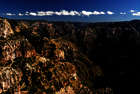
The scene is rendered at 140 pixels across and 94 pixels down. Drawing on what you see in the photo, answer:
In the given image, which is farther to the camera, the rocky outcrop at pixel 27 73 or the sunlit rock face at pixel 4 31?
the sunlit rock face at pixel 4 31

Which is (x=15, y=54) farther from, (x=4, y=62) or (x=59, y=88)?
(x=59, y=88)

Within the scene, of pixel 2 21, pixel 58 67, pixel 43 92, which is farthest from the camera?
pixel 2 21

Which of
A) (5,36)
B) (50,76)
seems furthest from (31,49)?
(50,76)

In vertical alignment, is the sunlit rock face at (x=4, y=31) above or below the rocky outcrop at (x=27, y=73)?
above

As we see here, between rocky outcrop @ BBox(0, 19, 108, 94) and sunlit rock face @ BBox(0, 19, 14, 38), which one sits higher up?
sunlit rock face @ BBox(0, 19, 14, 38)

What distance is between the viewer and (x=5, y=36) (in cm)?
17012

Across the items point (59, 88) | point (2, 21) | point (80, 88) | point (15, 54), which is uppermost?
point (2, 21)

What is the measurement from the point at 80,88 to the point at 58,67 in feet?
125

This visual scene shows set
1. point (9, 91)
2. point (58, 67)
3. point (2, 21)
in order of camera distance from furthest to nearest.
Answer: point (2, 21) → point (58, 67) → point (9, 91)

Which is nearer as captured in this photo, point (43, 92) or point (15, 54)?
point (43, 92)

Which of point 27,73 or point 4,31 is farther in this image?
point 4,31

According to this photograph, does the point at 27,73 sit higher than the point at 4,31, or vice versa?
the point at 4,31

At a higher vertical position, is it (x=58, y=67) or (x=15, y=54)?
(x=15, y=54)

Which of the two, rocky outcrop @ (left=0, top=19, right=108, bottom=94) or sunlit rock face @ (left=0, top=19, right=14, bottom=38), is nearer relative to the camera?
rocky outcrop @ (left=0, top=19, right=108, bottom=94)
